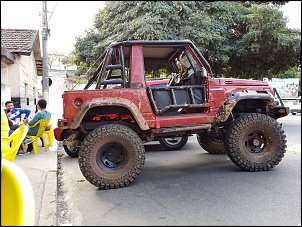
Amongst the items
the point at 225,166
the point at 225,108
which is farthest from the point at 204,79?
the point at 225,166

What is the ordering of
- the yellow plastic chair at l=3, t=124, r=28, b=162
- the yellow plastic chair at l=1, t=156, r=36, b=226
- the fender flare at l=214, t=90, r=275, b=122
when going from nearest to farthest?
the yellow plastic chair at l=1, t=156, r=36, b=226
the yellow plastic chair at l=3, t=124, r=28, b=162
the fender flare at l=214, t=90, r=275, b=122

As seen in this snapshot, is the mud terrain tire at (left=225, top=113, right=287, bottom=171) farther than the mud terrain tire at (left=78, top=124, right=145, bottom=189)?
Yes

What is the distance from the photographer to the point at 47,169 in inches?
200

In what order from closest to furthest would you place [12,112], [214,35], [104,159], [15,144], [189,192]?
1. [15,144]
2. [189,192]
3. [104,159]
4. [12,112]
5. [214,35]

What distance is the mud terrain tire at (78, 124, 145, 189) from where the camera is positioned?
3957 mm

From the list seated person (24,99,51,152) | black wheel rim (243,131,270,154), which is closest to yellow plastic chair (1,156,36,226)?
A: black wheel rim (243,131,270,154)

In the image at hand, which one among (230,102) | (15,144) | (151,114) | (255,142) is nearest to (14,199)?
(15,144)

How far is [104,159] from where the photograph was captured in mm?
4184

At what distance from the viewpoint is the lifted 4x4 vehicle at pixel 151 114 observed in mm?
4059

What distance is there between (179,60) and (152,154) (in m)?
2.39

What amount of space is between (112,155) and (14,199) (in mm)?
2623

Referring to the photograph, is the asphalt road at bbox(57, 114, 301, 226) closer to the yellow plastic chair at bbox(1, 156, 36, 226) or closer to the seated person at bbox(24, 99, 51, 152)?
the yellow plastic chair at bbox(1, 156, 36, 226)

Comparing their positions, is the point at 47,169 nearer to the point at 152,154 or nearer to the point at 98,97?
the point at 98,97

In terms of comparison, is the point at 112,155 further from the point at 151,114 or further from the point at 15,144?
the point at 15,144
